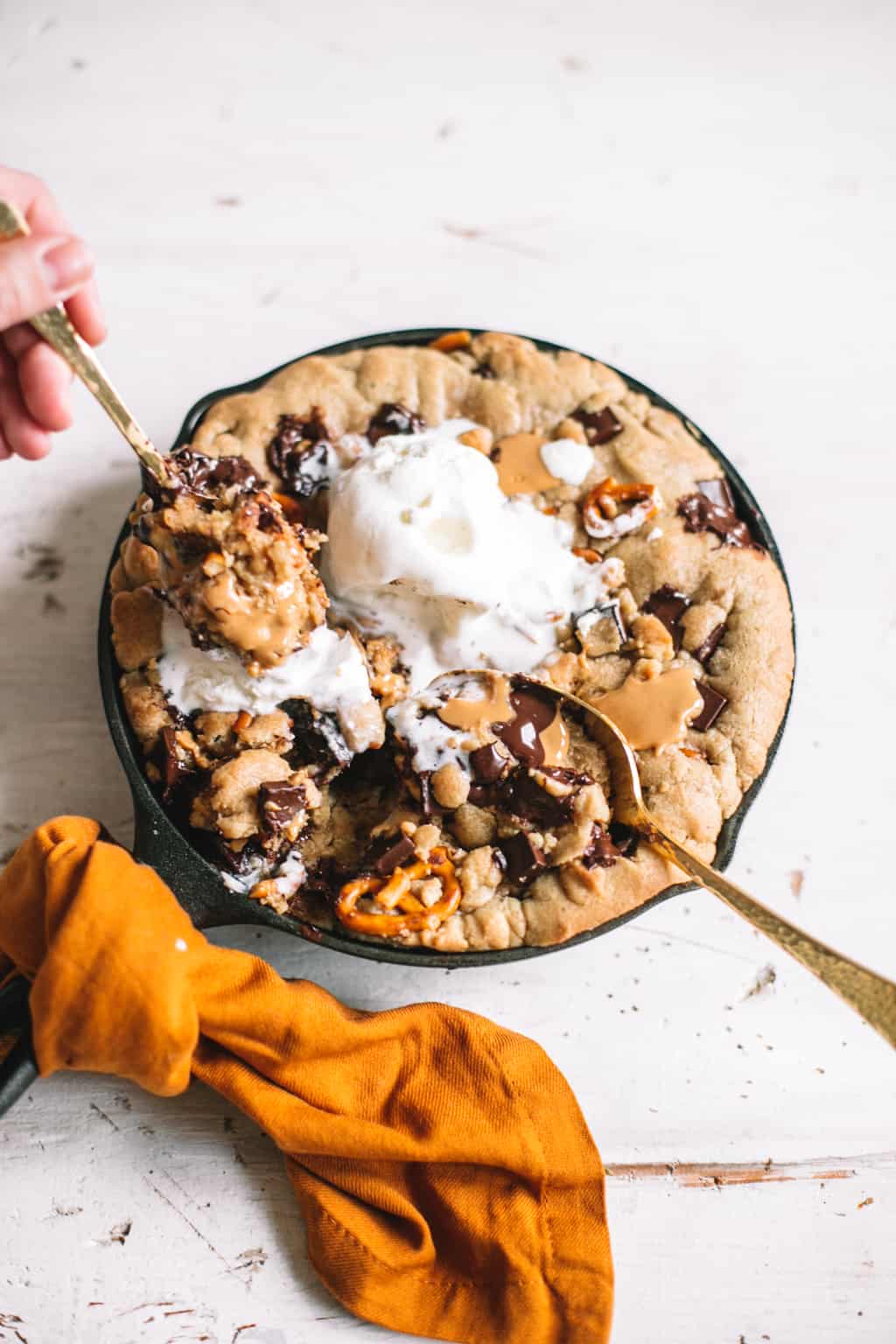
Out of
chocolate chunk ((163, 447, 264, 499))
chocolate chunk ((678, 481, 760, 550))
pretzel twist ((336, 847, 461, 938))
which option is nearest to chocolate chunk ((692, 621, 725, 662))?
chocolate chunk ((678, 481, 760, 550))

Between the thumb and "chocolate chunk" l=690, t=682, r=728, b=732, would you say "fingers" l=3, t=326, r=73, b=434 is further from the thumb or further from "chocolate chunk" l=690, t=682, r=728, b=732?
"chocolate chunk" l=690, t=682, r=728, b=732

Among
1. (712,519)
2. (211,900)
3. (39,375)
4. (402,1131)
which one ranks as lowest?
(402,1131)

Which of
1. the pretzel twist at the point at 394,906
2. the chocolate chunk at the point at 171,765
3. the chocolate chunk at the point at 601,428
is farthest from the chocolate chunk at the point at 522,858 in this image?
the chocolate chunk at the point at 601,428

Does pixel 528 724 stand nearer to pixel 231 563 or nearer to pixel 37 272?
pixel 231 563

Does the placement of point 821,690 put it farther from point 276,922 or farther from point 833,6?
point 833,6

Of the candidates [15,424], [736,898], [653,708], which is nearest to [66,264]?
[15,424]

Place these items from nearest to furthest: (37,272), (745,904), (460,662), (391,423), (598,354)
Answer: (37,272) → (745,904) → (460,662) → (391,423) → (598,354)

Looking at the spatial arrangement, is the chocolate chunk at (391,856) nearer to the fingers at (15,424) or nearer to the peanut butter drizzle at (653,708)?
the peanut butter drizzle at (653,708)
